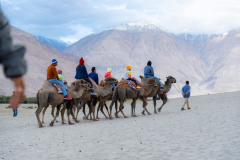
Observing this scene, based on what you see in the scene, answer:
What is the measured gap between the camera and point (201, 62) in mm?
170875

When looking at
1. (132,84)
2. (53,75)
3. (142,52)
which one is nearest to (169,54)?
(142,52)

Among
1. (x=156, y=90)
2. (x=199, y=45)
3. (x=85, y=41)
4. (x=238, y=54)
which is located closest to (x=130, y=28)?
(x=85, y=41)

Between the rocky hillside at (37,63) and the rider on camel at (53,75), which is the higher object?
the rocky hillside at (37,63)

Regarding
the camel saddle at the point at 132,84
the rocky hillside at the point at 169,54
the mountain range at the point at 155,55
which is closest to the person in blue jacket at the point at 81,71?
the camel saddle at the point at 132,84

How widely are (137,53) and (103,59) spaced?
678 inches

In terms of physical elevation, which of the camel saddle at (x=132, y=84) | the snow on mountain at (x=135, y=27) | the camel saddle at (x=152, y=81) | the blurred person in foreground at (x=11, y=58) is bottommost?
the blurred person in foreground at (x=11, y=58)

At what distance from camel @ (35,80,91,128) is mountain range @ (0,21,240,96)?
323ft

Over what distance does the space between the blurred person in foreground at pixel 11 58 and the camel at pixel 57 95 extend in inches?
514

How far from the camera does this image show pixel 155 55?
160250 mm

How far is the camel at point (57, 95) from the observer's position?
47.3 ft

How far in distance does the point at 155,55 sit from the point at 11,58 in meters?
160

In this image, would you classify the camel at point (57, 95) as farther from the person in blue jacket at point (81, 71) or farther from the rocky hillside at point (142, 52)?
the rocky hillside at point (142, 52)

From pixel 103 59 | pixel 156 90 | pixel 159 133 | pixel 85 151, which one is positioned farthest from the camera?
pixel 103 59

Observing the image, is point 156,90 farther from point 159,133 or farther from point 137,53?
point 137,53
